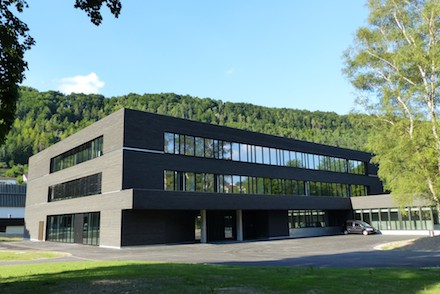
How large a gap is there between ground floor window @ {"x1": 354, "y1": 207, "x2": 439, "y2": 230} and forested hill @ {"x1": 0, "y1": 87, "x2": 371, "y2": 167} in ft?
190

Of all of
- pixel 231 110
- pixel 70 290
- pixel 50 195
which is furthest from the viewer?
pixel 231 110

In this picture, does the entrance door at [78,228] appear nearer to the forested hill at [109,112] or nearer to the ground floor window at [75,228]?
the ground floor window at [75,228]

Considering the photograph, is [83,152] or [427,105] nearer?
[427,105]

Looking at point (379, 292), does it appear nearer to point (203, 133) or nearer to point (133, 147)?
point (133, 147)

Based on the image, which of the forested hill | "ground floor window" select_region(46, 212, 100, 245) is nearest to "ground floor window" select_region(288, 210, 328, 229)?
"ground floor window" select_region(46, 212, 100, 245)

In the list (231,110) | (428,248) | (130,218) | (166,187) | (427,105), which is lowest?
(428,248)

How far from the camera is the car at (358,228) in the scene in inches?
1755

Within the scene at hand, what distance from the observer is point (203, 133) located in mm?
36344

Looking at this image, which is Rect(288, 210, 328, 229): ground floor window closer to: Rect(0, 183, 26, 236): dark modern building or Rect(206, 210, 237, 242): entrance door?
Rect(206, 210, 237, 242): entrance door

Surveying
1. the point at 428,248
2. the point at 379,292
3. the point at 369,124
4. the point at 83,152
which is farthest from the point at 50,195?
the point at 379,292

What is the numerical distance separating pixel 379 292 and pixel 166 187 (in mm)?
25278

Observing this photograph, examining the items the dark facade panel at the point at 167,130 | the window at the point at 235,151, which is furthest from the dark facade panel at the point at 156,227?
the window at the point at 235,151

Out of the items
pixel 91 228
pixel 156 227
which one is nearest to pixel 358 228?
pixel 156 227

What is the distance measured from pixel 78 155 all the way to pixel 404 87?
101ft
